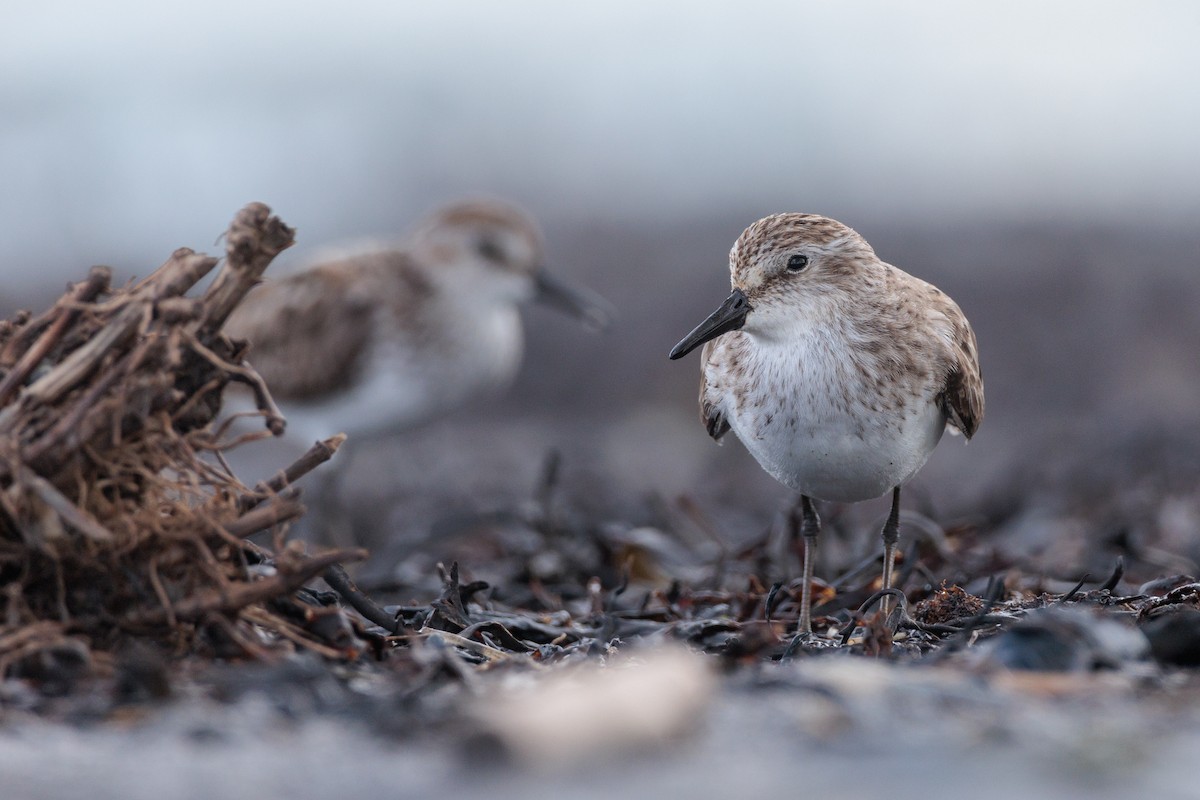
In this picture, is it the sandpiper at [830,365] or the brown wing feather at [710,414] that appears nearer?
the sandpiper at [830,365]

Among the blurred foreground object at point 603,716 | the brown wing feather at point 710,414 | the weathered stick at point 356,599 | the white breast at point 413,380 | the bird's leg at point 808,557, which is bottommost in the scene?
the white breast at point 413,380

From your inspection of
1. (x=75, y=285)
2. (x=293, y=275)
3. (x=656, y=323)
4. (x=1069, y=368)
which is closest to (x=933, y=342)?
(x=75, y=285)

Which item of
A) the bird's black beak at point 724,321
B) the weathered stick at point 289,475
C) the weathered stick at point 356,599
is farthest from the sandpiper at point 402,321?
the weathered stick at point 289,475

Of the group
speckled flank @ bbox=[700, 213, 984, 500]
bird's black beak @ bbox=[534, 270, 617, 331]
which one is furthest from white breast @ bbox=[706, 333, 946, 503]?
bird's black beak @ bbox=[534, 270, 617, 331]

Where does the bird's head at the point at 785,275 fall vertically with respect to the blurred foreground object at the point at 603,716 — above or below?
above

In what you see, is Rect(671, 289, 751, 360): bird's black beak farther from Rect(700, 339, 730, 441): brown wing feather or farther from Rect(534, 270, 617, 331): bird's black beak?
Rect(534, 270, 617, 331): bird's black beak

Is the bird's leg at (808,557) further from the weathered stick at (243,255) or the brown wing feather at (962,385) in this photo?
the weathered stick at (243,255)

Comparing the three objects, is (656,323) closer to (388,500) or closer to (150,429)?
(388,500)

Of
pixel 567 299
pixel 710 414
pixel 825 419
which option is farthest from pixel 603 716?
pixel 567 299
